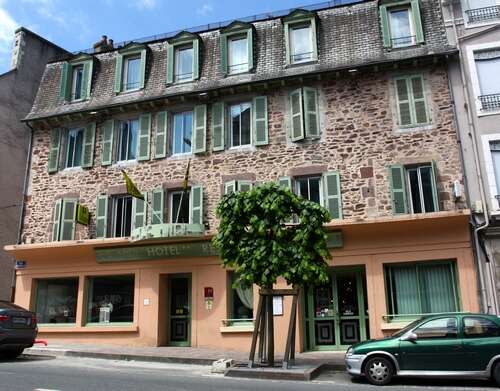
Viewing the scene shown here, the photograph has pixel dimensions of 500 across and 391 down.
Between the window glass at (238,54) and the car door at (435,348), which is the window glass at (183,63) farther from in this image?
the car door at (435,348)

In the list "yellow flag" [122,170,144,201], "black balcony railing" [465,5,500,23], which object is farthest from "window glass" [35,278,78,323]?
"black balcony railing" [465,5,500,23]

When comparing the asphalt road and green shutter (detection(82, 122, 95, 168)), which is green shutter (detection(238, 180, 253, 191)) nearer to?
green shutter (detection(82, 122, 95, 168))


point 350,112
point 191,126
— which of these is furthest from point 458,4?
point 191,126

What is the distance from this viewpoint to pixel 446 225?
12.9 metres

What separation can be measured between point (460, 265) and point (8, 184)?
16089 millimetres

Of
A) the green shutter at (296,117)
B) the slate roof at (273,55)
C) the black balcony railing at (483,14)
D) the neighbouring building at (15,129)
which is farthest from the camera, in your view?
the neighbouring building at (15,129)

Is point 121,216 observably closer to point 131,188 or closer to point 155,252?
point 131,188

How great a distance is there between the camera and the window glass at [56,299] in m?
16.6

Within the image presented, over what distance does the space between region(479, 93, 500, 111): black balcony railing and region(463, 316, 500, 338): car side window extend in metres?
7.08

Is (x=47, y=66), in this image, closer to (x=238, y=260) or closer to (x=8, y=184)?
(x=8, y=184)

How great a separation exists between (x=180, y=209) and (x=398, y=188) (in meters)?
6.81

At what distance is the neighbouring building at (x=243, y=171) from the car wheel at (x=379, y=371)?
4203mm

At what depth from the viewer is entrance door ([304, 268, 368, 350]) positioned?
13.8 m

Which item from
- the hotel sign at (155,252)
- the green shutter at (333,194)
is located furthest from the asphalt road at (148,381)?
the green shutter at (333,194)
